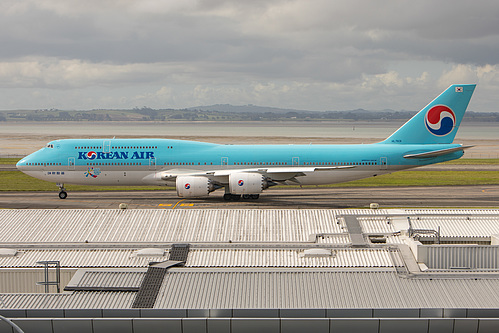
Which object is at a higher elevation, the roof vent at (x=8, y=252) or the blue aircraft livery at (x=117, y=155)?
the blue aircraft livery at (x=117, y=155)

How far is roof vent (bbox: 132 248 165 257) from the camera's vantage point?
28.8 metres

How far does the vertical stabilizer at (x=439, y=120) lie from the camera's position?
6091 centimetres

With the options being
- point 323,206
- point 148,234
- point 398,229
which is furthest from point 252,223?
point 323,206

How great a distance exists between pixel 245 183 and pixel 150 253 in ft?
88.7

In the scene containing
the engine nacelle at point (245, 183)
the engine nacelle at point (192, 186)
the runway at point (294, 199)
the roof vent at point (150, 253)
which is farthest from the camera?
the runway at point (294, 199)

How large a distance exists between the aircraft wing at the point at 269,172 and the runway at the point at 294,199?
9.09 feet

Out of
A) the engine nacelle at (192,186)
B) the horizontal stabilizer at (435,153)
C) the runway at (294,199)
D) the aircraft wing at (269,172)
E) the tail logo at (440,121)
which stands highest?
the tail logo at (440,121)

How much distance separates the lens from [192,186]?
181ft

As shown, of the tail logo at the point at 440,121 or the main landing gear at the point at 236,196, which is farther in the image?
the tail logo at the point at 440,121

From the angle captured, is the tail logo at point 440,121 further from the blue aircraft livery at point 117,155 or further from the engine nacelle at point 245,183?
the blue aircraft livery at point 117,155

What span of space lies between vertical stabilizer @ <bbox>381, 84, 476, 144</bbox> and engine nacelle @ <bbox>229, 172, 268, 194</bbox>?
52.5ft

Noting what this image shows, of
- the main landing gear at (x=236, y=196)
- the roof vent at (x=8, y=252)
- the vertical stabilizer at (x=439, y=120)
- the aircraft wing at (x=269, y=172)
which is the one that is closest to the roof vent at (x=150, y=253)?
the roof vent at (x=8, y=252)

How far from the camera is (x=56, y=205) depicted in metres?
56.8

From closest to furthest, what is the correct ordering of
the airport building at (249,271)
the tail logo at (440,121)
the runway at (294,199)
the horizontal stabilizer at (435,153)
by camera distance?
the airport building at (249,271), the runway at (294,199), the horizontal stabilizer at (435,153), the tail logo at (440,121)
